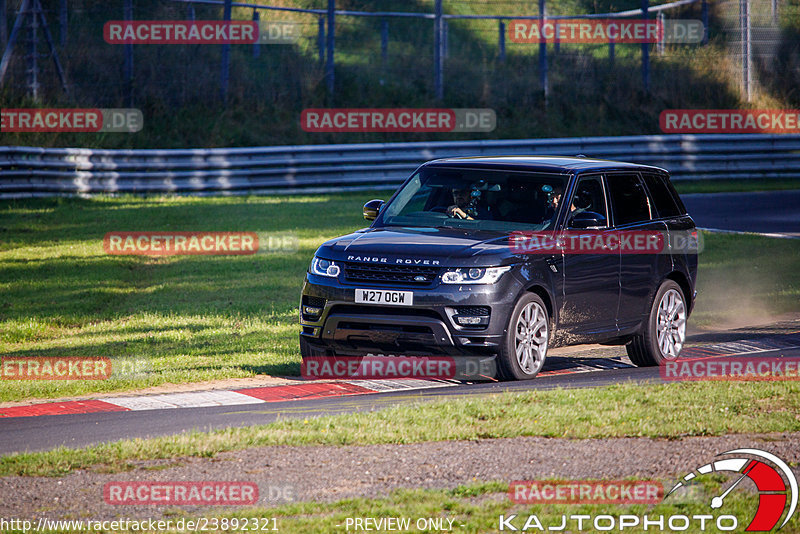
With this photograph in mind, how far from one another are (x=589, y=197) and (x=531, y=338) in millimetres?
1638

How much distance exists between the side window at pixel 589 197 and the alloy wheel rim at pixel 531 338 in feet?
3.67

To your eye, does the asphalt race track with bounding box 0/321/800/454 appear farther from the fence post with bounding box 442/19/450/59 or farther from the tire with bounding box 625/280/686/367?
the fence post with bounding box 442/19/450/59

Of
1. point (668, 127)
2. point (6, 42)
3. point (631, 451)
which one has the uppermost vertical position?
point (6, 42)

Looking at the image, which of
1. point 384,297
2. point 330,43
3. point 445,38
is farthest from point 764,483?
point 445,38

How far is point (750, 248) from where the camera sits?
1883 centimetres

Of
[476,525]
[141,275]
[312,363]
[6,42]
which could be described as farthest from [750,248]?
[6,42]

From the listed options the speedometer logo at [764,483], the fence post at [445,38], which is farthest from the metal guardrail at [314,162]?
the speedometer logo at [764,483]

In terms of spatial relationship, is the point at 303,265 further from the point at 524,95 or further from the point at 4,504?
the point at 524,95

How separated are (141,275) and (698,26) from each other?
69.1 ft

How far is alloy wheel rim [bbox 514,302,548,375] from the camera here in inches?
374

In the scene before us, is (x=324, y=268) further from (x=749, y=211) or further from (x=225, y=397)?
(x=749, y=211)

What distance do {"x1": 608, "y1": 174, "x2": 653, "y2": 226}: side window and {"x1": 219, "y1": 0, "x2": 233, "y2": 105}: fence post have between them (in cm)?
1682

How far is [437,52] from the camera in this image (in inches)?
1091

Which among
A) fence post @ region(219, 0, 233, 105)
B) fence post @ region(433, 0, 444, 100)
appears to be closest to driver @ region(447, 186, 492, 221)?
fence post @ region(219, 0, 233, 105)
